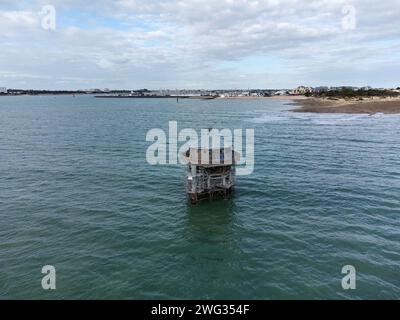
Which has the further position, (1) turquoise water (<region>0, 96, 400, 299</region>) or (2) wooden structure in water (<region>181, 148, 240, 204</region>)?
(2) wooden structure in water (<region>181, 148, 240, 204</region>)

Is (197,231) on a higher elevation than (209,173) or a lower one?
lower

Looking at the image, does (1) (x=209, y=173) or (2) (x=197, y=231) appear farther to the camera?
(1) (x=209, y=173)

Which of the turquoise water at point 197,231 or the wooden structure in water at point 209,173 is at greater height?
the wooden structure in water at point 209,173

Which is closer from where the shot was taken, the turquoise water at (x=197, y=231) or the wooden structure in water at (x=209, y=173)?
the turquoise water at (x=197, y=231)

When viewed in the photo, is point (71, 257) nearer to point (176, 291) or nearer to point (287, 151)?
point (176, 291)
